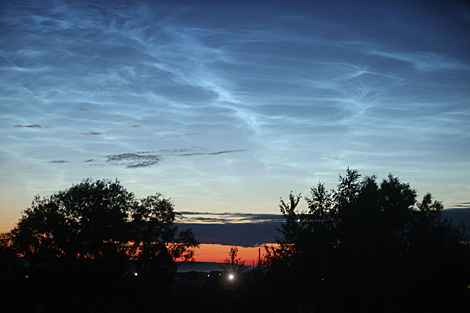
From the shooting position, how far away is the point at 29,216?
47281 millimetres

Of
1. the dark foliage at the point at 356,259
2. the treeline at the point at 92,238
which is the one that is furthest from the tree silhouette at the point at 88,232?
the dark foliage at the point at 356,259

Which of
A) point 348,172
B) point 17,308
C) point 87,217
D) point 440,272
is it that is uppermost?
point 348,172

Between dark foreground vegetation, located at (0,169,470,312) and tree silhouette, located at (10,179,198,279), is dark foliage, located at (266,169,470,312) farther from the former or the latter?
tree silhouette, located at (10,179,198,279)

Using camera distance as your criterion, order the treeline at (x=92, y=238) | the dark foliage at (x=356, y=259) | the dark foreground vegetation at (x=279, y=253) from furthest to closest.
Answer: the treeline at (x=92, y=238) < the dark foliage at (x=356, y=259) < the dark foreground vegetation at (x=279, y=253)

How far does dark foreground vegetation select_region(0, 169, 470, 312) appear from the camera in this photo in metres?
22.6

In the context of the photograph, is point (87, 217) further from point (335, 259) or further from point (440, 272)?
point (440, 272)

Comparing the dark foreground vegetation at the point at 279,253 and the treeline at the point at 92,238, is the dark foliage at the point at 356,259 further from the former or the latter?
the treeline at the point at 92,238

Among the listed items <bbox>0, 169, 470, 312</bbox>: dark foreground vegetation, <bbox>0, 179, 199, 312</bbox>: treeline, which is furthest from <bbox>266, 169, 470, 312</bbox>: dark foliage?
<bbox>0, 179, 199, 312</bbox>: treeline

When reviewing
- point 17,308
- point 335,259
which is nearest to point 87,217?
point 335,259

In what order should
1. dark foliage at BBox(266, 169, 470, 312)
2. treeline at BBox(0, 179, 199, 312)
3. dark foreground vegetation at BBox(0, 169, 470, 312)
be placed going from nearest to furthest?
dark foreground vegetation at BBox(0, 169, 470, 312)
dark foliage at BBox(266, 169, 470, 312)
treeline at BBox(0, 179, 199, 312)

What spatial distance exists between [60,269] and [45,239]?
4.88m

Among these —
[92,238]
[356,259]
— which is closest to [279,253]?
[356,259]

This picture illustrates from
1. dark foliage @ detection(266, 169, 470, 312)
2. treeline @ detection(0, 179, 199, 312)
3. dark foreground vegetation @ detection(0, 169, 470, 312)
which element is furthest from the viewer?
treeline @ detection(0, 179, 199, 312)

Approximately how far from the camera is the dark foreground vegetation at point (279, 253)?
22.6 metres
